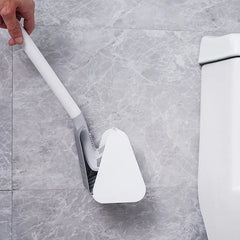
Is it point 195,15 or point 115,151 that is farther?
point 195,15

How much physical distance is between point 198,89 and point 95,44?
0.24m

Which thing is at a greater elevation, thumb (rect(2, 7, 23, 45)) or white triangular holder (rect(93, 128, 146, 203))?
thumb (rect(2, 7, 23, 45))

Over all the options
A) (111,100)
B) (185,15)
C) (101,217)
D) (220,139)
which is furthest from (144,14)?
(101,217)

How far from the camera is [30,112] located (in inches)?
34.3

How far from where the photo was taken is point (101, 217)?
885 millimetres

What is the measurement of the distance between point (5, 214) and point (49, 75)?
0.31m

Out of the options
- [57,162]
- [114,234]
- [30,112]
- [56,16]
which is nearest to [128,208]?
[114,234]

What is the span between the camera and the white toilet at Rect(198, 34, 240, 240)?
0.77 meters

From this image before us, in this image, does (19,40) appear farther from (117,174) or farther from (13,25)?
(117,174)

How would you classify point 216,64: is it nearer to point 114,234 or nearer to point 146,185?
point 146,185

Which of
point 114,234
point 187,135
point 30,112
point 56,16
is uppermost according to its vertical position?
point 56,16

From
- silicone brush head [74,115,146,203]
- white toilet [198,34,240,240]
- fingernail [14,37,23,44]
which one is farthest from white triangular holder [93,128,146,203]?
fingernail [14,37,23,44]

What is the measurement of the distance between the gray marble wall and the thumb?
111 mm

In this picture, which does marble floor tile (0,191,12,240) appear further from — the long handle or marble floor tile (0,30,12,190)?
the long handle
